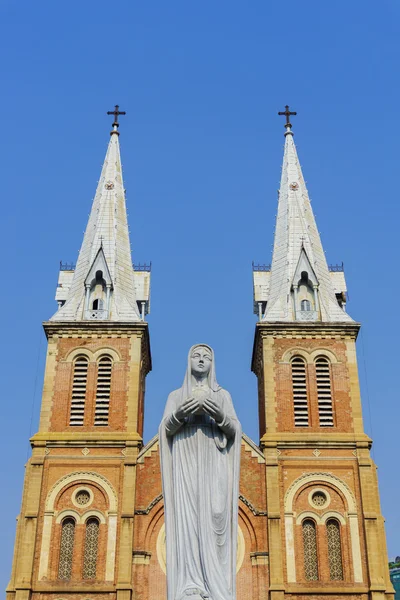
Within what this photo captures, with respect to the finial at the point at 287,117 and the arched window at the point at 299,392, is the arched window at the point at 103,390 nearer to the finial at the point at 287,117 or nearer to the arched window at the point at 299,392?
the arched window at the point at 299,392

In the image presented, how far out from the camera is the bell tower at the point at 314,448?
106ft

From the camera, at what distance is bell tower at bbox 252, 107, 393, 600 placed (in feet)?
106

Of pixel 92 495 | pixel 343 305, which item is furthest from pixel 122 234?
pixel 92 495

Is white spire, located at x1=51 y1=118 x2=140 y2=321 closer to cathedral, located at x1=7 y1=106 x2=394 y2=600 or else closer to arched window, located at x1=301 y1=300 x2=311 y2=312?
cathedral, located at x1=7 y1=106 x2=394 y2=600

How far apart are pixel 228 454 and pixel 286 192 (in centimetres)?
3463

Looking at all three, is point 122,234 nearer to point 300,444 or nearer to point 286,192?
point 286,192

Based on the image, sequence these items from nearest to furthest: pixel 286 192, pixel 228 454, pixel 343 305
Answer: pixel 228 454 → pixel 343 305 → pixel 286 192

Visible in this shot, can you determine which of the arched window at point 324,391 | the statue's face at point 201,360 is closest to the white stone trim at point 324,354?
the arched window at point 324,391

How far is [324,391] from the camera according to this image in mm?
35812

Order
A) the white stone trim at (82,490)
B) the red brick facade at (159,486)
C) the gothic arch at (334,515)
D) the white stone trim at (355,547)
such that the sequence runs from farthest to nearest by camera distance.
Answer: the white stone trim at (82,490) < the gothic arch at (334,515) < the white stone trim at (355,547) < the red brick facade at (159,486)

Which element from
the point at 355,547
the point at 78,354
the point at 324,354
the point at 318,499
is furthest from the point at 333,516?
the point at 78,354

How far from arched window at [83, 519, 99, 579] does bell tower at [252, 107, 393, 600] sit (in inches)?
249

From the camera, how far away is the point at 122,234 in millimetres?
42219

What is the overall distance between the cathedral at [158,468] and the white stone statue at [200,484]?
22950mm
